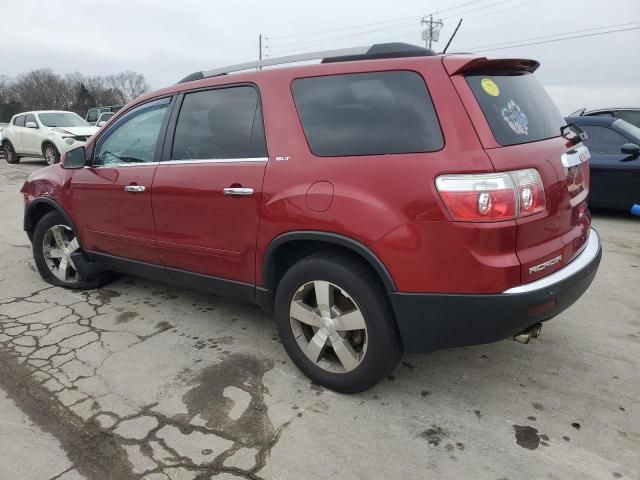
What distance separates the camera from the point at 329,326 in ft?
8.80

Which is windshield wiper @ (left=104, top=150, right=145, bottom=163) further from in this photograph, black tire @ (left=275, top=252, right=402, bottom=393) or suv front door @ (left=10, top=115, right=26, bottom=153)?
suv front door @ (left=10, top=115, right=26, bottom=153)

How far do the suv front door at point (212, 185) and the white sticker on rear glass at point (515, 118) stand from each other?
132 cm

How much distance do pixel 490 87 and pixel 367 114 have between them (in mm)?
633

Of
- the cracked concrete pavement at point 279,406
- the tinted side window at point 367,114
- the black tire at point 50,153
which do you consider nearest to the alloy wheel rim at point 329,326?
the cracked concrete pavement at point 279,406

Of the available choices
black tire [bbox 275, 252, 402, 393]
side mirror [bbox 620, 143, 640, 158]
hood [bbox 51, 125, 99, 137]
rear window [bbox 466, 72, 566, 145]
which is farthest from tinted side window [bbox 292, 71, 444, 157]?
hood [bbox 51, 125, 99, 137]

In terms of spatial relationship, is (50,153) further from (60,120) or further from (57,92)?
(57,92)

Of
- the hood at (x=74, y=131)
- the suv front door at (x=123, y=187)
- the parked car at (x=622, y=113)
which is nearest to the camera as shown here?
the suv front door at (x=123, y=187)

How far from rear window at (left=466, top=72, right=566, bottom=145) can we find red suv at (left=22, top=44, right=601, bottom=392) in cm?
1

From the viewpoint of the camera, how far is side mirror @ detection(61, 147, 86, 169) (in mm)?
4043

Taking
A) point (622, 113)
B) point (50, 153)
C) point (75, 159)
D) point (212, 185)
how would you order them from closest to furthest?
point (212, 185) < point (75, 159) < point (622, 113) < point (50, 153)

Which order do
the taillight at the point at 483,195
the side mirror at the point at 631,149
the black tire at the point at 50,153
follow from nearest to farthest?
the taillight at the point at 483,195 → the side mirror at the point at 631,149 → the black tire at the point at 50,153

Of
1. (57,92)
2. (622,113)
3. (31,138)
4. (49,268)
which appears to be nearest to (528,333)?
(49,268)

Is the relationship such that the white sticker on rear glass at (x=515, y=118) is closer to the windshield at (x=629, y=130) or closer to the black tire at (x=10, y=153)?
the windshield at (x=629, y=130)

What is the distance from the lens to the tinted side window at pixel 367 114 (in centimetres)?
235
